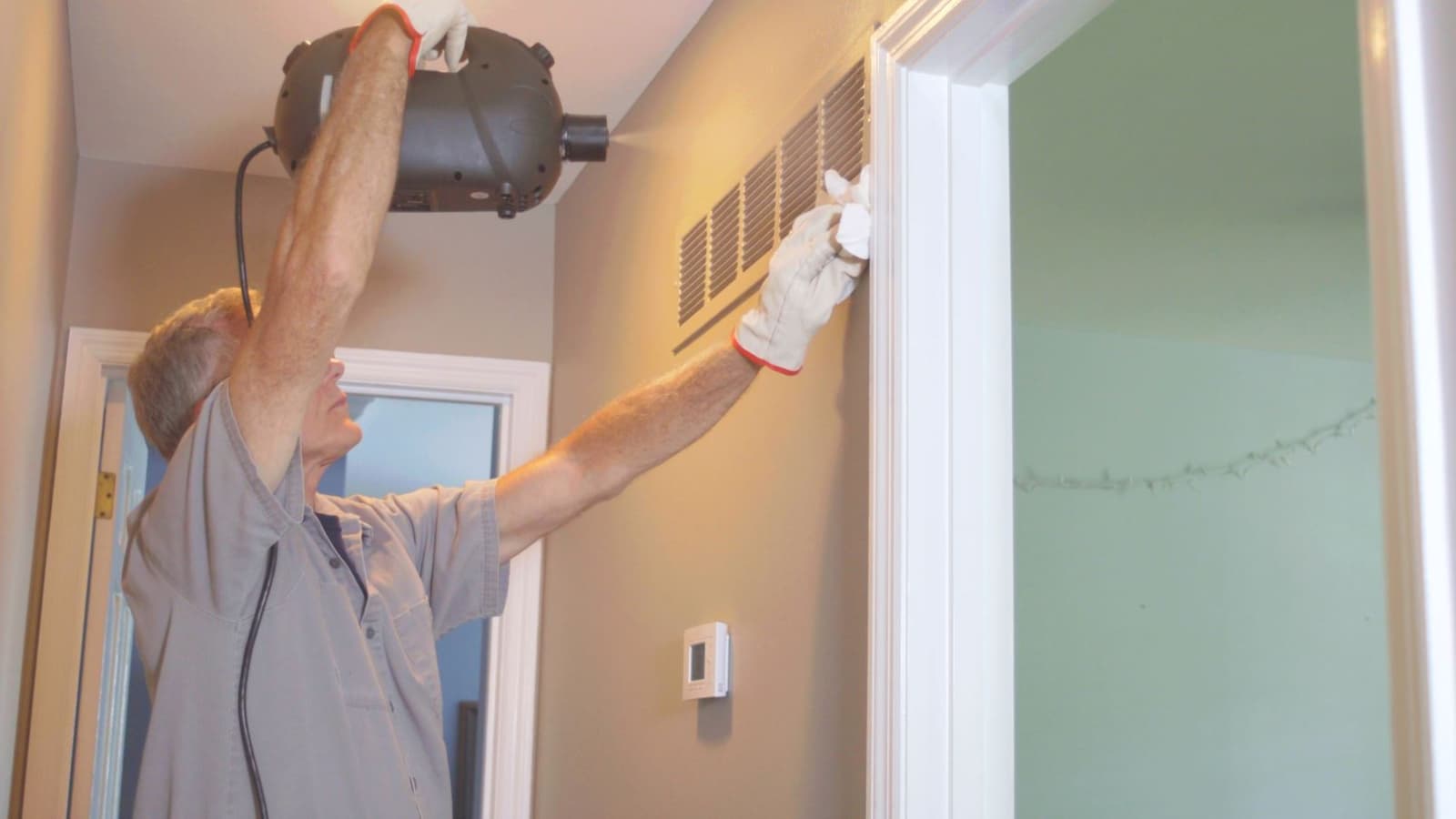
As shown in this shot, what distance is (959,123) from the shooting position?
1.81 m

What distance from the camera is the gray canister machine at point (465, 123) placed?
69.9 inches

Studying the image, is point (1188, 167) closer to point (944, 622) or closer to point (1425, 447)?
point (944, 622)

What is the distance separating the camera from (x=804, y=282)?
180cm

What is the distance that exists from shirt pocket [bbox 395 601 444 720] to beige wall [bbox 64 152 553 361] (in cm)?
151

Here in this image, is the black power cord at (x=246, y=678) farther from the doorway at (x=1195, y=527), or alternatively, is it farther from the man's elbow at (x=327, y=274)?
the doorway at (x=1195, y=527)

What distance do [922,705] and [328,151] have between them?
873 millimetres

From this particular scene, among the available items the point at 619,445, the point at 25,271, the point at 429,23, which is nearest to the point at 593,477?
the point at 619,445

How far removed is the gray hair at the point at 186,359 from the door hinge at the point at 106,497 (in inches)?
50.4

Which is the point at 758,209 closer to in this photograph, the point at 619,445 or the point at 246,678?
the point at 619,445

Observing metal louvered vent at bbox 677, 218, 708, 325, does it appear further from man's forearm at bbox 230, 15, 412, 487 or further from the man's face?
man's forearm at bbox 230, 15, 412, 487

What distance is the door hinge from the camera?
3.14 m

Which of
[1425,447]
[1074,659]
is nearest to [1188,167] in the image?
[1074,659]

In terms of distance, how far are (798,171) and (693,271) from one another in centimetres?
48

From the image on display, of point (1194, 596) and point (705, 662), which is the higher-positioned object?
point (1194, 596)
